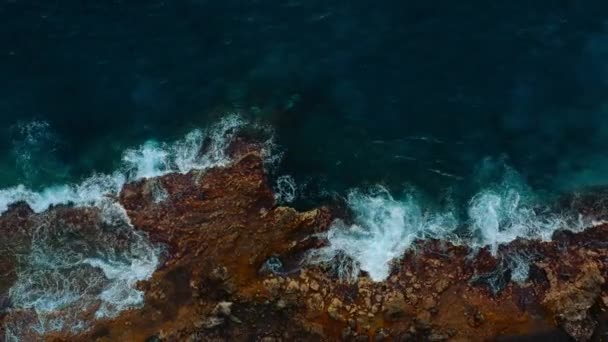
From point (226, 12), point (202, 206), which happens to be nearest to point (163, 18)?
point (226, 12)

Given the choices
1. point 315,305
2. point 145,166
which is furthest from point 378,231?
point 145,166

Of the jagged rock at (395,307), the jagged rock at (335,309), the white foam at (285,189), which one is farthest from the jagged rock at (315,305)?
the white foam at (285,189)

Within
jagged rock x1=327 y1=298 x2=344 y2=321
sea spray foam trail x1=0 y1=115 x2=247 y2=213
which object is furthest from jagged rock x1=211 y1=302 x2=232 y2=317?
sea spray foam trail x1=0 y1=115 x2=247 y2=213

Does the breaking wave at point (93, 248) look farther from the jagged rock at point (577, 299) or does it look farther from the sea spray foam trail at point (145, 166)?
the jagged rock at point (577, 299)

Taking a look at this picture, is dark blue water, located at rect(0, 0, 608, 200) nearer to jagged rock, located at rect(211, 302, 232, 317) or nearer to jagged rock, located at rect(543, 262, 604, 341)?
jagged rock, located at rect(543, 262, 604, 341)

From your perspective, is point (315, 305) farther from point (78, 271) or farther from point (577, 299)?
point (577, 299)

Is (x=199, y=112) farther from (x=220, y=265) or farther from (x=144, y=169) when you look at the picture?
(x=220, y=265)
